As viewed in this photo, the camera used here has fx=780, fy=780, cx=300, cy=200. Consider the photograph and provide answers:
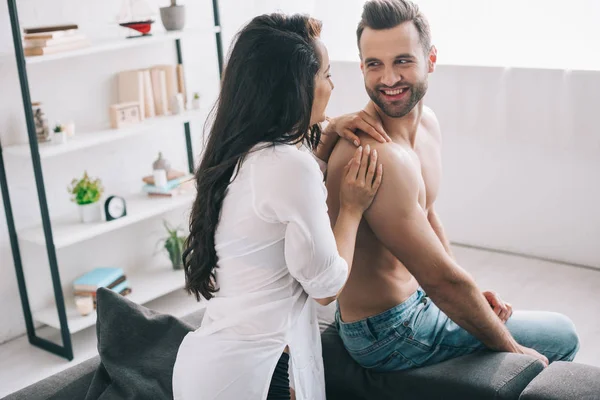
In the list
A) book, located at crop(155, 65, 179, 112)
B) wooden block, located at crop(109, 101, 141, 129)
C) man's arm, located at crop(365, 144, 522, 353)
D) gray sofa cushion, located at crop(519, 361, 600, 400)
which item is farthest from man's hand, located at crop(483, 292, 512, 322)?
book, located at crop(155, 65, 179, 112)

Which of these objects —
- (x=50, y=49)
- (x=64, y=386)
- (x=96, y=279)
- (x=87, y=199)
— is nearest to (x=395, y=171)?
(x=64, y=386)

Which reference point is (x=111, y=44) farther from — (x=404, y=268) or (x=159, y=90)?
(x=404, y=268)

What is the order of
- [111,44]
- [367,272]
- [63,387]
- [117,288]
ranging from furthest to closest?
[117,288] < [111,44] < [367,272] < [63,387]

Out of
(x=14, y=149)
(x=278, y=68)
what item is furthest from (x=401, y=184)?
(x=14, y=149)

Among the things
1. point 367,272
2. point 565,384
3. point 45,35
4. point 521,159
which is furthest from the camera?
point 521,159

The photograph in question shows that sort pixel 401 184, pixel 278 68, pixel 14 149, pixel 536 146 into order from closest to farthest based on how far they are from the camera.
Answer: pixel 278 68, pixel 401 184, pixel 14 149, pixel 536 146

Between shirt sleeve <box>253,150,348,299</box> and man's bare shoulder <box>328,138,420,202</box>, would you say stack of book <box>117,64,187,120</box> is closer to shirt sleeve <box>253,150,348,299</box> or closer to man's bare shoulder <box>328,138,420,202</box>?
man's bare shoulder <box>328,138,420,202</box>

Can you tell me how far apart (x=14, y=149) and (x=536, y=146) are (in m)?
2.50

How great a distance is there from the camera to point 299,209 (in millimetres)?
1525

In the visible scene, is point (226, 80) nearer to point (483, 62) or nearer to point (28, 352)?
point (28, 352)

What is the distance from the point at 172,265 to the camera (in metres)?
4.07

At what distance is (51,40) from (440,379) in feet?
7.31

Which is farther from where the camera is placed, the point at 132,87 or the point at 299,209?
the point at 132,87

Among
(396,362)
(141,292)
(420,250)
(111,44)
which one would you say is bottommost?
(141,292)
